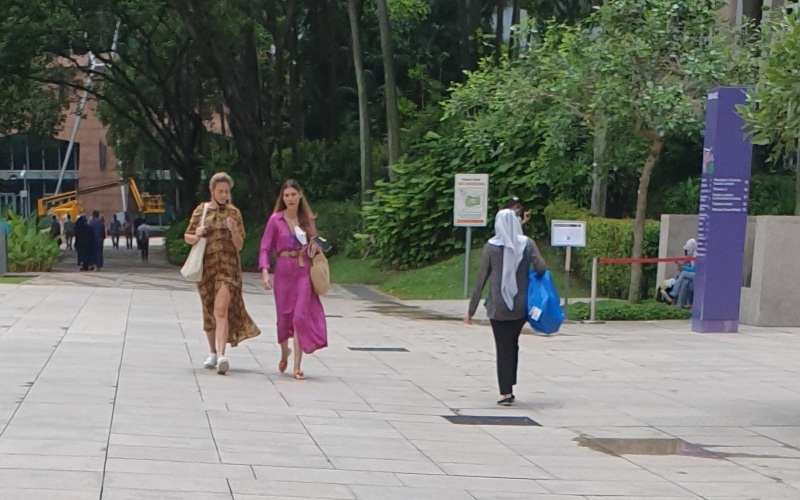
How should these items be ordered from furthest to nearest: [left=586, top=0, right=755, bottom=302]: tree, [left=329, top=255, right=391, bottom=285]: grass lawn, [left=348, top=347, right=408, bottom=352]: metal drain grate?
1. [left=329, top=255, right=391, bottom=285]: grass lawn
2. [left=586, top=0, right=755, bottom=302]: tree
3. [left=348, top=347, right=408, bottom=352]: metal drain grate

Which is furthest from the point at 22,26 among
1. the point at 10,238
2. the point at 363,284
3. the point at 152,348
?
the point at 152,348

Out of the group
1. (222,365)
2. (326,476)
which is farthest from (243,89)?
(326,476)

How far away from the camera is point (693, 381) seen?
1230 cm

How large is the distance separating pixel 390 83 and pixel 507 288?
2070 centimetres

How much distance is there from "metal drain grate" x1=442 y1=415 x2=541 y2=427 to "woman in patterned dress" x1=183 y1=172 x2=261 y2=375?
244cm

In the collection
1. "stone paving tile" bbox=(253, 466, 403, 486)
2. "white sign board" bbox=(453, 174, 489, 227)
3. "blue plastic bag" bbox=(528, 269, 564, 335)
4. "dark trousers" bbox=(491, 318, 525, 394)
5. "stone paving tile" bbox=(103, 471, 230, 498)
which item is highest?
"white sign board" bbox=(453, 174, 489, 227)

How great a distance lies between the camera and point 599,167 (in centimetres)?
2048

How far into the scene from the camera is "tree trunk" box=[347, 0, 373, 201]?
30781mm

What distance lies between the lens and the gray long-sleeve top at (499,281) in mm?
10578

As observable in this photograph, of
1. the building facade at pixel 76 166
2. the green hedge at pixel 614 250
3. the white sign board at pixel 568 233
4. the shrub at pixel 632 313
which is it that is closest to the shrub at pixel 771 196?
the green hedge at pixel 614 250

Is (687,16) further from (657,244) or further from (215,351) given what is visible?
(215,351)

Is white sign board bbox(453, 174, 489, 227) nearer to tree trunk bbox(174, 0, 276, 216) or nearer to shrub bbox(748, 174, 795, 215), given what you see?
shrub bbox(748, 174, 795, 215)

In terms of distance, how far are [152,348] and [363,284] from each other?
1650 cm

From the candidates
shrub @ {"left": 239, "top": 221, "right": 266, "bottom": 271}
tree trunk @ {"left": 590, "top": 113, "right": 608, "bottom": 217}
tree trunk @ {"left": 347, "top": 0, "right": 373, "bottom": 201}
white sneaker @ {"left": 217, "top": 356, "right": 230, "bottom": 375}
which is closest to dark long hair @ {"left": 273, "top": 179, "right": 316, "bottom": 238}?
white sneaker @ {"left": 217, "top": 356, "right": 230, "bottom": 375}
